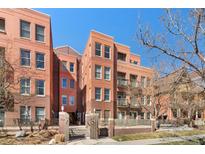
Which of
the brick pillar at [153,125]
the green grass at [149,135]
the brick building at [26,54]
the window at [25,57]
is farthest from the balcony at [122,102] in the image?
the window at [25,57]

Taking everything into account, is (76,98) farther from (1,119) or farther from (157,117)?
(157,117)

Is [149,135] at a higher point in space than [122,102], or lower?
lower

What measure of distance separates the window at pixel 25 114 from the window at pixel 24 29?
7.44 ft

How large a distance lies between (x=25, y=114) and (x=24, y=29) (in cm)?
266

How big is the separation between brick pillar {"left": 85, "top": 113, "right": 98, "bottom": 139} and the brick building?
125 cm

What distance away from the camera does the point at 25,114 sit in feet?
22.1

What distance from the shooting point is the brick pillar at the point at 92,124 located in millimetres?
7034

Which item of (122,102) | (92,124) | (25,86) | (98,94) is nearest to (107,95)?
(98,94)

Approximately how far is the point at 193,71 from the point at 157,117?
4.69 m

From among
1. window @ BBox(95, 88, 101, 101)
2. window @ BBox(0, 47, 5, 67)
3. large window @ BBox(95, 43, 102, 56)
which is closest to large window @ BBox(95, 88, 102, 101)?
window @ BBox(95, 88, 101, 101)

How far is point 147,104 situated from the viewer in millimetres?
8742

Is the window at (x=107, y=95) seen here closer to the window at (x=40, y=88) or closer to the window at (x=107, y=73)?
the window at (x=107, y=73)

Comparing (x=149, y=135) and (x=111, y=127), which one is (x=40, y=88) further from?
(x=149, y=135)
